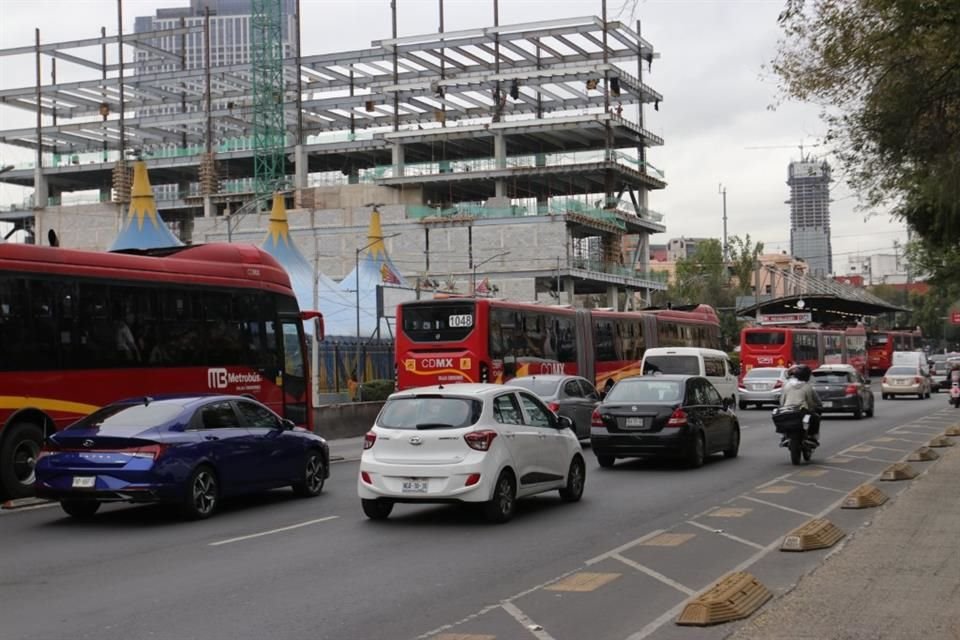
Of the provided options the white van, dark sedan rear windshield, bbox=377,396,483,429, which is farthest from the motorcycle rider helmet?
the white van

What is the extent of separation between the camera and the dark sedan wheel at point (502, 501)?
14039 millimetres

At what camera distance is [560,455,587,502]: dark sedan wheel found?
53.5 feet

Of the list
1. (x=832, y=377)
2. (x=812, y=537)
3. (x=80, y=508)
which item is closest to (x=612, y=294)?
(x=832, y=377)

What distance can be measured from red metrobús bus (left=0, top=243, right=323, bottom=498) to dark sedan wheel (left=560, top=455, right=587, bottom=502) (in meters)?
7.46

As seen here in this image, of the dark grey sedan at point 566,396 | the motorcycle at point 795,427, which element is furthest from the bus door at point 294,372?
the motorcycle at point 795,427

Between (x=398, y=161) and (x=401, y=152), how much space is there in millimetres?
882

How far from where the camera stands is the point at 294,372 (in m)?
Answer: 24.0

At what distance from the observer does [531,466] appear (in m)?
15.0

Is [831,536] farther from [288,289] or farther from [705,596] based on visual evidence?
[288,289]

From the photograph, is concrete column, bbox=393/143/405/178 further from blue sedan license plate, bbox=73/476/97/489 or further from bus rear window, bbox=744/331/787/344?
blue sedan license plate, bbox=73/476/97/489

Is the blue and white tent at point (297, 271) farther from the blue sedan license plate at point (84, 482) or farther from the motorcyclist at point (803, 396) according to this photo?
the blue sedan license plate at point (84, 482)

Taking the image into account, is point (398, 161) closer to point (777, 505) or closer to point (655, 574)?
point (777, 505)

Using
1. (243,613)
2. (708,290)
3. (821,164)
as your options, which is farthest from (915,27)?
(708,290)

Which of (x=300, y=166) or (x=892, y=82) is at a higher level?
(x=300, y=166)
